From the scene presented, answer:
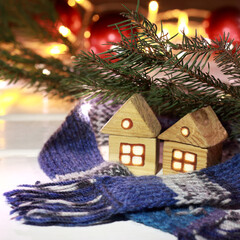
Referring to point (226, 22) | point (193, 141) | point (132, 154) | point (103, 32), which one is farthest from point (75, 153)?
point (226, 22)

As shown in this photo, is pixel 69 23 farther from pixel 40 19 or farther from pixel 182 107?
pixel 182 107

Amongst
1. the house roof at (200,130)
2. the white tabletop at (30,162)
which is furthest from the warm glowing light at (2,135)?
the house roof at (200,130)

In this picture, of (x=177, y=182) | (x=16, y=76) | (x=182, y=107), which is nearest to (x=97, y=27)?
(x=16, y=76)

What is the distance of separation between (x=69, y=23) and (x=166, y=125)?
0.50 meters

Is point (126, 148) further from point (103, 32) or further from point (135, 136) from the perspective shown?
point (103, 32)

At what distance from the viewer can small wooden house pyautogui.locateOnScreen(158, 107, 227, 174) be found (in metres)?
0.58

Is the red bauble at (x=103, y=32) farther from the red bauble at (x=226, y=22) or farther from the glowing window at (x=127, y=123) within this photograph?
the glowing window at (x=127, y=123)

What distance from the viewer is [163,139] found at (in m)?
0.62

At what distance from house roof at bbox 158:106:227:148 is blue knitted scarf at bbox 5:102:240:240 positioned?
0.04 metres

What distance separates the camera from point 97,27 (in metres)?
1.02

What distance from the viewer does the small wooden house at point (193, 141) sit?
0.58 m

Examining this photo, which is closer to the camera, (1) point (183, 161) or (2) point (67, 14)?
(1) point (183, 161)

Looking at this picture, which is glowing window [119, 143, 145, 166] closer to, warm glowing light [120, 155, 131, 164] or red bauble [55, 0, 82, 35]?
warm glowing light [120, 155, 131, 164]

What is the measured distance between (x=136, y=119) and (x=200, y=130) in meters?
0.10
